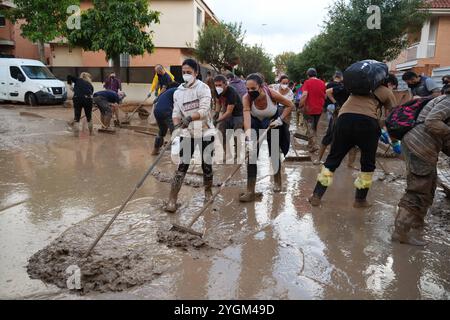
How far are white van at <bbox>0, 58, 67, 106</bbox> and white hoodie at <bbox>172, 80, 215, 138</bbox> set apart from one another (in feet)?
44.7

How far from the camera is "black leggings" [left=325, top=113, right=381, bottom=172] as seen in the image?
424 centimetres

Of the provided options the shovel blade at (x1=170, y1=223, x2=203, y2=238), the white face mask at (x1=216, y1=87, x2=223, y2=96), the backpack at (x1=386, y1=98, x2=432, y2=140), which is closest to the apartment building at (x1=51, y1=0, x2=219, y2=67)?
the white face mask at (x1=216, y1=87, x2=223, y2=96)

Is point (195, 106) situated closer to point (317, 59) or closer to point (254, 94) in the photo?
point (254, 94)

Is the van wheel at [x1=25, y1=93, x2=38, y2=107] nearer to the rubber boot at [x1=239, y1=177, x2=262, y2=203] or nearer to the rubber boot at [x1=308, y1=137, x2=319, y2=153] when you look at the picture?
the rubber boot at [x1=308, y1=137, x2=319, y2=153]

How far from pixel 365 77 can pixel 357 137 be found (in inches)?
25.4

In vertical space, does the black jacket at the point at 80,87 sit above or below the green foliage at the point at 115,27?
below

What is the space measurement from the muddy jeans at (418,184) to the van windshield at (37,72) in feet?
54.5

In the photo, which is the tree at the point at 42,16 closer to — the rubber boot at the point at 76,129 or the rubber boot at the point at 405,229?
the rubber boot at the point at 76,129

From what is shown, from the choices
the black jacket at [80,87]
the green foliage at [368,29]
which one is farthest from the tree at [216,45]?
the black jacket at [80,87]

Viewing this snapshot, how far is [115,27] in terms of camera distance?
17281mm

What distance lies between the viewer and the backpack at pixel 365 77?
13.5 ft

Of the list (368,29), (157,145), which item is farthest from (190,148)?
(368,29)

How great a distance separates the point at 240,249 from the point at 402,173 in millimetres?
4168
